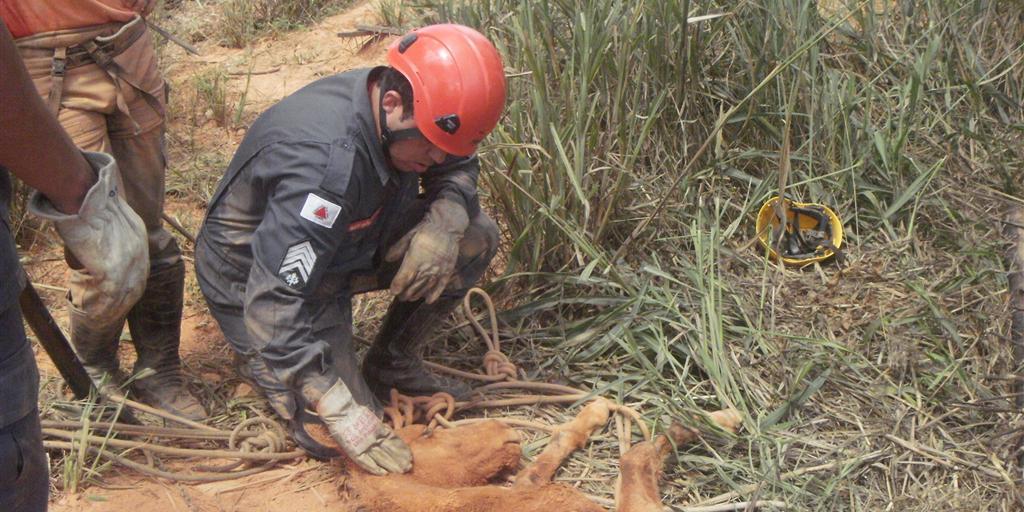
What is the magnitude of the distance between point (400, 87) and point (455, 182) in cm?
49

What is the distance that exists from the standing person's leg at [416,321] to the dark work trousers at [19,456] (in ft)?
4.97

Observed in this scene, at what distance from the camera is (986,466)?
2818mm

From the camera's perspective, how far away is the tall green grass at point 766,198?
9.77ft

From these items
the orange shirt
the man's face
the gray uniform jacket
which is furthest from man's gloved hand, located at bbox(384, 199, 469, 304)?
the orange shirt

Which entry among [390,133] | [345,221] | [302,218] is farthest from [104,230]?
[390,133]

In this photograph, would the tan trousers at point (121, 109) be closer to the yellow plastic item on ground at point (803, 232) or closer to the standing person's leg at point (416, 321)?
the standing person's leg at point (416, 321)

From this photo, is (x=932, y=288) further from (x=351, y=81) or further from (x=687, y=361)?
(x=351, y=81)

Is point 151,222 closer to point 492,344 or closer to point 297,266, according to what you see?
point 297,266

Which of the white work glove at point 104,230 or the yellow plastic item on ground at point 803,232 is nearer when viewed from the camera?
the white work glove at point 104,230

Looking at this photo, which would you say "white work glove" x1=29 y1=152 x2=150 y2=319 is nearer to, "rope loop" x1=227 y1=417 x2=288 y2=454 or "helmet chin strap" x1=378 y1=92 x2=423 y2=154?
"helmet chin strap" x1=378 y1=92 x2=423 y2=154

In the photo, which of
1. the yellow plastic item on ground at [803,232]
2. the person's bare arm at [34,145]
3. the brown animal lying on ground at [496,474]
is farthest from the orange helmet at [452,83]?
the yellow plastic item on ground at [803,232]

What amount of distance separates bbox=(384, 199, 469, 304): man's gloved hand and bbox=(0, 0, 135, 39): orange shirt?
1060mm

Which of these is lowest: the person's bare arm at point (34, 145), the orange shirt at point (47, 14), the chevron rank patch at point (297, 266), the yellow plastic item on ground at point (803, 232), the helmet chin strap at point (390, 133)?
the yellow plastic item on ground at point (803, 232)

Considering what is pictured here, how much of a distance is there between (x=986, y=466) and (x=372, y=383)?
1.83 meters
